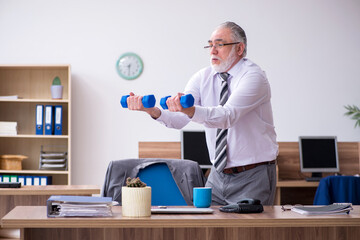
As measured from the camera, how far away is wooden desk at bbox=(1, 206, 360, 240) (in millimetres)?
1772

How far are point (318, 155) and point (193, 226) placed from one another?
3.65m

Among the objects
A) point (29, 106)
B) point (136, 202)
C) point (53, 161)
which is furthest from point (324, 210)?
point (29, 106)

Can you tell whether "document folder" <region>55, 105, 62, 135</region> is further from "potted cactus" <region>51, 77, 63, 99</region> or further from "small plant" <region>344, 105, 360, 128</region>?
"small plant" <region>344, 105, 360, 128</region>

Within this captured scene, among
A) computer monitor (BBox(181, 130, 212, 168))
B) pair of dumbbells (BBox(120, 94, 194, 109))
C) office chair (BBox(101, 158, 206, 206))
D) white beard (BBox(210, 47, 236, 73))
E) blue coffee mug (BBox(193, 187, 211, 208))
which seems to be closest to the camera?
pair of dumbbells (BBox(120, 94, 194, 109))

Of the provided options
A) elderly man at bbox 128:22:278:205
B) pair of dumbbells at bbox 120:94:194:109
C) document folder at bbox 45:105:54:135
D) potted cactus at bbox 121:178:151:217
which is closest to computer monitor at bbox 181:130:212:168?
document folder at bbox 45:105:54:135

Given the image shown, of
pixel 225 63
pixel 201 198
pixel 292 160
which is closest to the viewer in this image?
pixel 201 198

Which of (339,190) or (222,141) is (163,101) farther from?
(339,190)

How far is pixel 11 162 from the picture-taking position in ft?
16.9

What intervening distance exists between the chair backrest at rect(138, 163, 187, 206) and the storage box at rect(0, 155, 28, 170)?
2684mm

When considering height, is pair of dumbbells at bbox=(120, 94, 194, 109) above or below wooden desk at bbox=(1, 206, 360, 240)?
above

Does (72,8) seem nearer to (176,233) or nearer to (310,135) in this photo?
(310,135)

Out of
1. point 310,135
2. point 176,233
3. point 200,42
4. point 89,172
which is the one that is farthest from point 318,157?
point 176,233

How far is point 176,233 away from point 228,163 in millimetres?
486

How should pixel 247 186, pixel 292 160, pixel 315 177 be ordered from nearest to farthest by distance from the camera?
pixel 247 186 < pixel 315 177 < pixel 292 160
